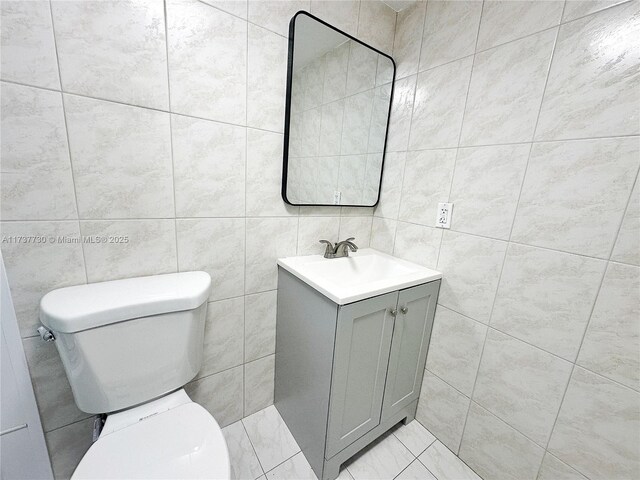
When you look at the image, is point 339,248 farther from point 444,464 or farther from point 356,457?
point 444,464

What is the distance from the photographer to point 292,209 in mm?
1220

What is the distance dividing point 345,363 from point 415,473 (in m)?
0.67

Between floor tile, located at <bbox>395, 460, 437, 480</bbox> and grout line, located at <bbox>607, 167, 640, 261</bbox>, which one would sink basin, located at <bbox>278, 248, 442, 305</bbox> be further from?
floor tile, located at <bbox>395, 460, 437, 480</bbox>

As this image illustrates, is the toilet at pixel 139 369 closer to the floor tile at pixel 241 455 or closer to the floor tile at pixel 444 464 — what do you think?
the floor tile at pixel 241 455

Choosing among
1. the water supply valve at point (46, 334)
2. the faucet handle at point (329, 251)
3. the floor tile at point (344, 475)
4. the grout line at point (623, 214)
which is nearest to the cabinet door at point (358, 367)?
the floor tile at point (344, 475)

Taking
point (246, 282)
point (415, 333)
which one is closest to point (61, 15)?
point (246, 282)

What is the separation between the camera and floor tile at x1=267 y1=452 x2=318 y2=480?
1072 mm

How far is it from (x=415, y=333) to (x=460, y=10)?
1380 mm

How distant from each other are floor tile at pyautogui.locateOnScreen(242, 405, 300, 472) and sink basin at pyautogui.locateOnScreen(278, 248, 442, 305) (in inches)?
30.7

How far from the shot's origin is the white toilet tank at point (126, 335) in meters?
0.73

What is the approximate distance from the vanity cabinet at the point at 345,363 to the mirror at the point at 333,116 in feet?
1.64

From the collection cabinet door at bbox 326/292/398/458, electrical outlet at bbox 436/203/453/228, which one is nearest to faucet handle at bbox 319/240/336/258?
cabinet door at bbox 326/292/398/458

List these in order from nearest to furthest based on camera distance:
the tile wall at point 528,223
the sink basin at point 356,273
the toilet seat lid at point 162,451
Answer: the toilet seat lid at point 162,451
the tile wall at point 528,223
the sink basin at point 356,273

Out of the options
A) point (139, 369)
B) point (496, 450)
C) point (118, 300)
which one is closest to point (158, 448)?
point (139, 369)
